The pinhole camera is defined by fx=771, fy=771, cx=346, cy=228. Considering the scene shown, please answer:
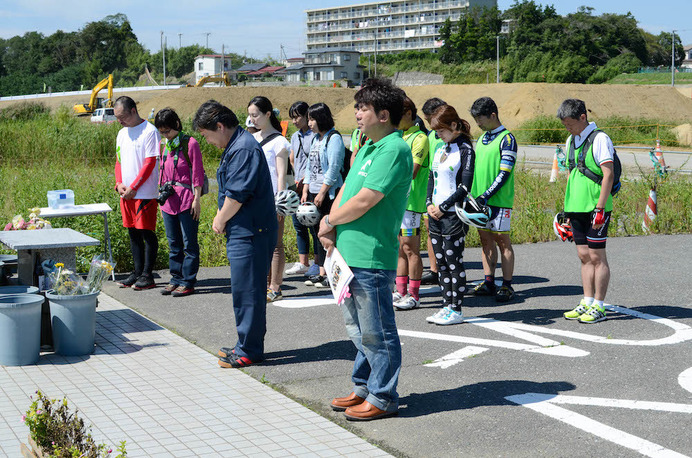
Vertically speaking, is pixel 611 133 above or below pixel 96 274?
above

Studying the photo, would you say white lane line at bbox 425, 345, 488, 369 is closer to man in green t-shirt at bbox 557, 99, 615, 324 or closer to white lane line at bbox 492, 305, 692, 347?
white lane line at bbox 492, 305, 692, 347

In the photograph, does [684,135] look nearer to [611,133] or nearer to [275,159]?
[611,133]

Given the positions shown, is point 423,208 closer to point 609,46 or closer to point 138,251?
point 138,251

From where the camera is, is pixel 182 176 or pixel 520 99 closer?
pixel 182 176

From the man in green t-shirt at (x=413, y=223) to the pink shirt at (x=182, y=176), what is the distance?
7.54ft

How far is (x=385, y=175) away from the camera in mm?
4609

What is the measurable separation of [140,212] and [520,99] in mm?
52319

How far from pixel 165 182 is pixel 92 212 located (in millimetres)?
926

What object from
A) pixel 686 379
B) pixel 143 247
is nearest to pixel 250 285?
pixel 686 379

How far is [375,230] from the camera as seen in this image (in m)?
4.71

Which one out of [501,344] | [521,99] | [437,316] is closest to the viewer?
[501,344]

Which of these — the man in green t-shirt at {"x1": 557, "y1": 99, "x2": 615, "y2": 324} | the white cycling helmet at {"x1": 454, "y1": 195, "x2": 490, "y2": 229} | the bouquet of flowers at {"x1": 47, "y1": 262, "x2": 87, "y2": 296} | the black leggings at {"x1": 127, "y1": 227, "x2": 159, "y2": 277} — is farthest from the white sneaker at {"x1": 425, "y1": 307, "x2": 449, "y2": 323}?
the black leggings at {"x1": 127, "y1": 227, "x2": 159, "y2": 277}

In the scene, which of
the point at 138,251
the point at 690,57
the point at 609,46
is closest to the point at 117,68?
the point at 609,46

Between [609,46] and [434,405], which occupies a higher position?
[609,46]
